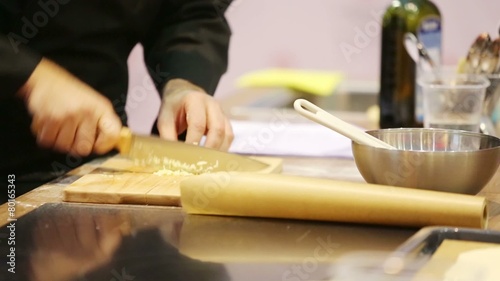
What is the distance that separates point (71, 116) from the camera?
119cm

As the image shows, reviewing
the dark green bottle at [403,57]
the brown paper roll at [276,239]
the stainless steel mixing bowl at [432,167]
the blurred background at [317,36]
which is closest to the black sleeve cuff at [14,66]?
the brown paper roll at [276,239]

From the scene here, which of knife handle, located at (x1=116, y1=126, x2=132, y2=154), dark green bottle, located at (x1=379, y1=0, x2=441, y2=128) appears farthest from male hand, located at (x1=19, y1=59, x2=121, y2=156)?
dark green bottle, located at (x1=379, y1=0, x2=441, y2=128)

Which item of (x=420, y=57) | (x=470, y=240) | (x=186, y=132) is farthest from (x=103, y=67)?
(x=470, y=240)

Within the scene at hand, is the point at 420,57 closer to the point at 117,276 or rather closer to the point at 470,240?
the point at 470,240

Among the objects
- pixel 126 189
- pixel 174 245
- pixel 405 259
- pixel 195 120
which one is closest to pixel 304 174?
pixel 195 120

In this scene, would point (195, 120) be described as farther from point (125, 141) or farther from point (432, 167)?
point (432, 167)

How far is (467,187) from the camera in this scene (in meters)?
1.02

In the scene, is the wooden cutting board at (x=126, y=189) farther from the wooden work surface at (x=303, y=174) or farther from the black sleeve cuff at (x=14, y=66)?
the black sleeve cuff at (x=14, y=66)

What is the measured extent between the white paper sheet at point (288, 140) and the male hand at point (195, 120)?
0.37ft

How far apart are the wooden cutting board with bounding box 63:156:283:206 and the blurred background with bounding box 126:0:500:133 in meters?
2.02

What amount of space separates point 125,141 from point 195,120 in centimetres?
22

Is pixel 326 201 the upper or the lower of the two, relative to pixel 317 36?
upper

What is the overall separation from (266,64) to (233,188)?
2441 mm

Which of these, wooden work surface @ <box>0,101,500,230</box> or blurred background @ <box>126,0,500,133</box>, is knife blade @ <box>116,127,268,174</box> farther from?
blurred background @ <box>126,0,500,133</box>
